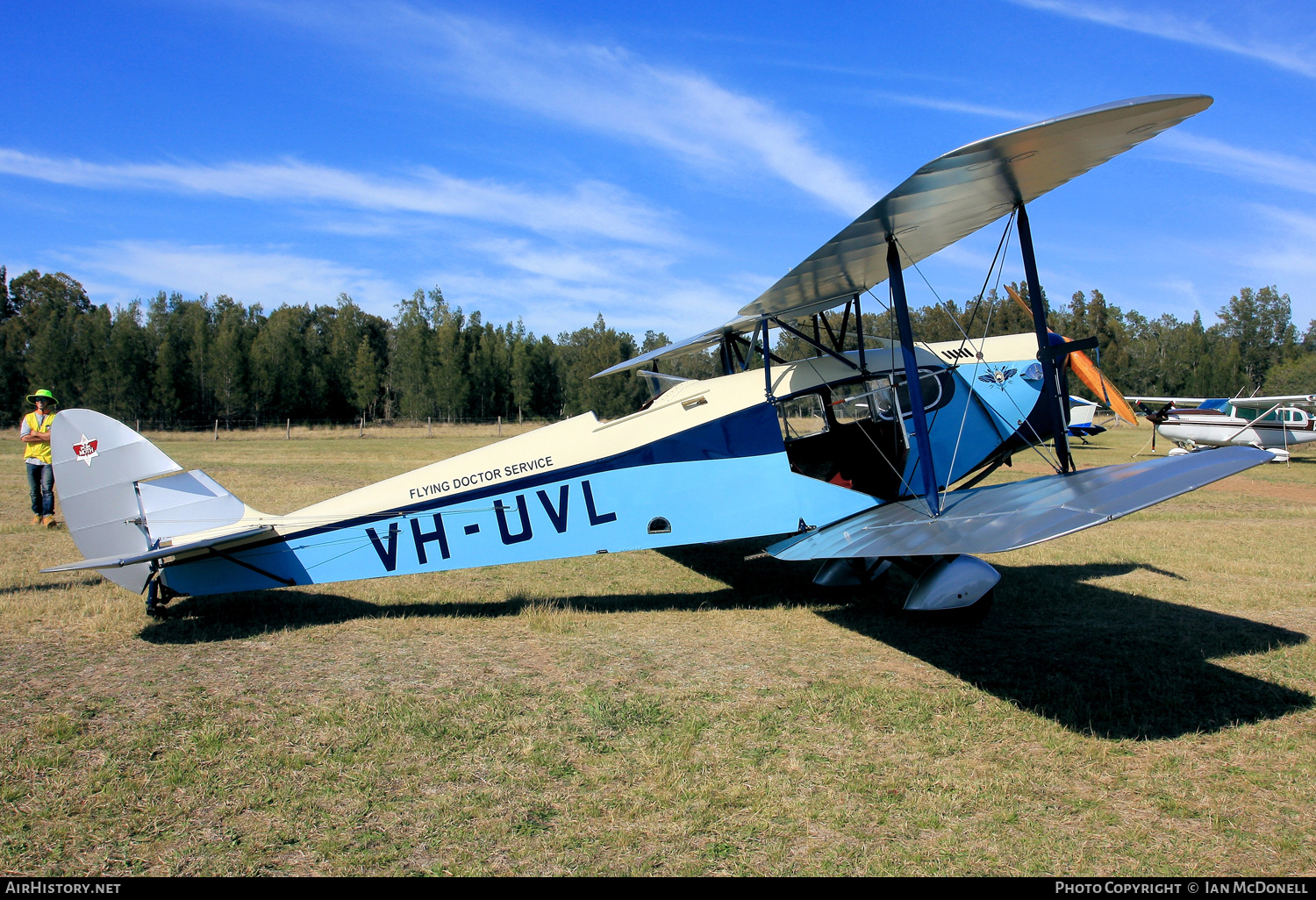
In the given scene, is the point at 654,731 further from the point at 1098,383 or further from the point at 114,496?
the point at 1098,383

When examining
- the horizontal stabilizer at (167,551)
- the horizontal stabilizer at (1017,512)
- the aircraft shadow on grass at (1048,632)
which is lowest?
the aircraft shadow on grass at (1048,632)

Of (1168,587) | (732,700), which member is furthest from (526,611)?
(1168,587)

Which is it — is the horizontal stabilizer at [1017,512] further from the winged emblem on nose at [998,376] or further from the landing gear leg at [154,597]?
the landing gear leg at [154,597]

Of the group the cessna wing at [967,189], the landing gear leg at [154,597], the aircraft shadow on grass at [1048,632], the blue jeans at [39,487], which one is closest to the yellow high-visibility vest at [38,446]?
the blue jeans at [39,487]

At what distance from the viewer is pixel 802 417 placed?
6.99m

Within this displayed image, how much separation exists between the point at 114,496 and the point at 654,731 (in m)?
4.72

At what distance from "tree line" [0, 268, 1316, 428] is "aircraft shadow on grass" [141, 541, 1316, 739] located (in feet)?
87.0

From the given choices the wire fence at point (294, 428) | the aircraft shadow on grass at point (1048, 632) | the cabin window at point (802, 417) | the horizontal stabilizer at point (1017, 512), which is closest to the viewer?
the horizontal stabilizer at point (1017, 512)

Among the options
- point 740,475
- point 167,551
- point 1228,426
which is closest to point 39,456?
point 167,551

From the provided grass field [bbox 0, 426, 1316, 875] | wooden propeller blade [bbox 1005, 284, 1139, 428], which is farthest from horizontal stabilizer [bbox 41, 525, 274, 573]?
wooden propeller blade [bbox 1005, 284, 1139, 428]

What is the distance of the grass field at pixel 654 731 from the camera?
10.1 ft

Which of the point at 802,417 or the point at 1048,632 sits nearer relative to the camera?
the point at 1048,632

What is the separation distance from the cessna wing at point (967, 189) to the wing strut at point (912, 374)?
26cm
